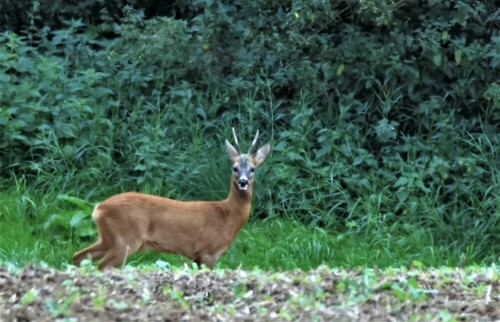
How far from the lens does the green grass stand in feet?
33.9

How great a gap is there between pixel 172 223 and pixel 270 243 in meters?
1.12

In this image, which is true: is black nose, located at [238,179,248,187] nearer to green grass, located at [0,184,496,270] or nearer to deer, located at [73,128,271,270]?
deer, located at [73,128,271,270]

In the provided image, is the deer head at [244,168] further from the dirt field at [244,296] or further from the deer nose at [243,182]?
the dirt field at [244,296]

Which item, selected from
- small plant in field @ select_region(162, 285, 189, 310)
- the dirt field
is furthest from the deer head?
small plant in field @ select_region(162, 285, 189, 310)

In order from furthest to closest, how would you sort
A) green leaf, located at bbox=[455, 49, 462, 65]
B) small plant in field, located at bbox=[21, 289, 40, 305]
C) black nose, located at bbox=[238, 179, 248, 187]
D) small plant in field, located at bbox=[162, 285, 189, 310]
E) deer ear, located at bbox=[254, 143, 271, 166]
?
green leaf, located at bbox=[455, 49, 462, 65], deer ear, located at bbox=[254, 143, 271, 166], black nose, located at bbox=[238, 179, 248, 187], small plant in field, located at bbox=[162, 285, 189, 310], small plant in field, located at bbox=[21, 289, 40, 305]

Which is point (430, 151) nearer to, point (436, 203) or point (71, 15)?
point (436, 203)

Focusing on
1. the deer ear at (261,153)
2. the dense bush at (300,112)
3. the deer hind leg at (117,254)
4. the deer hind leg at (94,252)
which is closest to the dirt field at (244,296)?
the deer hind leg at (117,254)

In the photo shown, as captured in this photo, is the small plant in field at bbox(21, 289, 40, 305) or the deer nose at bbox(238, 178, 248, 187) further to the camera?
the deer nose at bbox(238, 178, 248, 187)

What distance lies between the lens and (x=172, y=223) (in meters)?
9.93

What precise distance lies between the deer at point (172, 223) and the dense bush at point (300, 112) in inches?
39.9

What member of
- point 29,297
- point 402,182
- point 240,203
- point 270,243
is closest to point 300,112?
point 402,182

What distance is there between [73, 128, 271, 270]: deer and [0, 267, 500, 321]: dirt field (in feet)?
9.37

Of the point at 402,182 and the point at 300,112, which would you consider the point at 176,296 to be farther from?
the point at 300,112

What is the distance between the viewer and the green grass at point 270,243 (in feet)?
33.9
